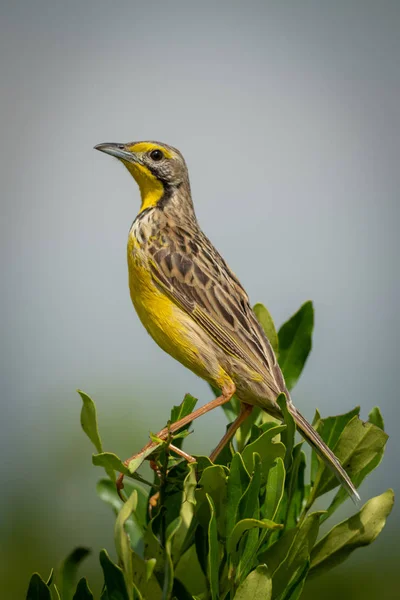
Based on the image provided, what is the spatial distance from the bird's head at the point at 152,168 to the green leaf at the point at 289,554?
3.39m

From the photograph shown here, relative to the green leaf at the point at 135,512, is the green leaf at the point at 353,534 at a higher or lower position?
higher

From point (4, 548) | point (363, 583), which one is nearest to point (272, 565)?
point (363, 583)

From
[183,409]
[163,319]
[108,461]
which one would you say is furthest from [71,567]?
[163,319]

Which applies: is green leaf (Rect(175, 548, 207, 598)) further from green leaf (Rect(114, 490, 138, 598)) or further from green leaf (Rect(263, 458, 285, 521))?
green leaf (Rect(114, 490, 138, 598))

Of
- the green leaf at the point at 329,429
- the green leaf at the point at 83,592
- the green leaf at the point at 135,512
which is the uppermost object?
the green leaf at the point at 329,429

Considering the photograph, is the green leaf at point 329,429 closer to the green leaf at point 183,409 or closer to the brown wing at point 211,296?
the green leaf at point 183,409

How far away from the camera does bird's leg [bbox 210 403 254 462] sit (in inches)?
123

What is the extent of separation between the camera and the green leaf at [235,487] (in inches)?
96.0

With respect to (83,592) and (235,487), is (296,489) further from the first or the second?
(83,592)

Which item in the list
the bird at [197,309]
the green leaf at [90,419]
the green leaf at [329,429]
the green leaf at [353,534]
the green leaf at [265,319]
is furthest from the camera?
the bird at [197,309]

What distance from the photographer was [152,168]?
5551 mm

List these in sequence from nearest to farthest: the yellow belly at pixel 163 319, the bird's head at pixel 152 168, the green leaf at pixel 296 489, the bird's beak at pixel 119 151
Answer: the green leaf at pixel 296 489, the yellow belly at pixel 163 319, the bird's beak at pixel 119 151, the bird's head at pixel 152 168

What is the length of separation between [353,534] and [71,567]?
0.95 meters

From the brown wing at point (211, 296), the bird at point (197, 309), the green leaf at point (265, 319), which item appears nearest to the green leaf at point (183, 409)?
the bird at point (197, 309)
